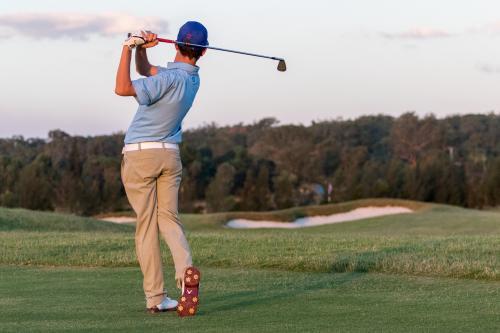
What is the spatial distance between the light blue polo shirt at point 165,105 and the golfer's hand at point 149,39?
0.21 meters

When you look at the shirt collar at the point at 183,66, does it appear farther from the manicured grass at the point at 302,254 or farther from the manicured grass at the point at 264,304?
the manicured grass at the point at 302,254

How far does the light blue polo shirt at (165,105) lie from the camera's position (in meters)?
7.16

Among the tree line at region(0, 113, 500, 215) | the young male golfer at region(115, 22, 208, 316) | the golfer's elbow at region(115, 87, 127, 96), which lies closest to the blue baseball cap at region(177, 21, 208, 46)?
the young male golfer at region(115, 22, 208, 316)

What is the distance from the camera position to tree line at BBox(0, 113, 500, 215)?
6209 cm

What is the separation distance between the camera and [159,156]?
24.1 feet

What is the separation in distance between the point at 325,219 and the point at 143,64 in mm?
33744

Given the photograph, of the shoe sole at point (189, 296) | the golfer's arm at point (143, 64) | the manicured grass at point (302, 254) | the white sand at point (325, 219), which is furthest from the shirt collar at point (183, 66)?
the white sand at point (325, 219)

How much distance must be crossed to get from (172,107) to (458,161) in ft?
237

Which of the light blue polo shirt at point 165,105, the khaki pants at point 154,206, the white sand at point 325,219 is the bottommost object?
the white sand at point 325,219

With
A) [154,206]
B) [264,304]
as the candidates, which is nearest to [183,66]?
[154,206]

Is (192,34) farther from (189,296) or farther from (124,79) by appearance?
(189,296)

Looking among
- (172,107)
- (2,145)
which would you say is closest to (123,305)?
(172,107)

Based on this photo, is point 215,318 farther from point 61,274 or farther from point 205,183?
point 205,183

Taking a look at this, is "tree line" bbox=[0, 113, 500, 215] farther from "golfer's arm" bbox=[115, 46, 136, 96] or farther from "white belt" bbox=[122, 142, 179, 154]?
"golfer's arm" bbox=[115, 46, 136, 96]
